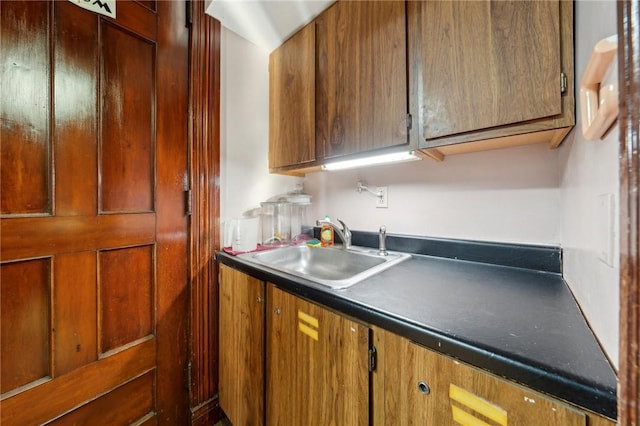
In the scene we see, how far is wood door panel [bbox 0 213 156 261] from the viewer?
0.76 meters

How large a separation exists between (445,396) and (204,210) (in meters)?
1.22

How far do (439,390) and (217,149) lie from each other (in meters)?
1.36

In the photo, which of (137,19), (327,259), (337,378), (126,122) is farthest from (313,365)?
(137,19)

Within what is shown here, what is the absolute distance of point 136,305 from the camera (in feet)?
3.41

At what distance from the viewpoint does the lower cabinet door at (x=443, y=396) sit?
0.40 metres

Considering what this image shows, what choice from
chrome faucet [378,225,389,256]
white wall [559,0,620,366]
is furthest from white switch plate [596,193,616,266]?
chrome faucet [378,225,389,256]

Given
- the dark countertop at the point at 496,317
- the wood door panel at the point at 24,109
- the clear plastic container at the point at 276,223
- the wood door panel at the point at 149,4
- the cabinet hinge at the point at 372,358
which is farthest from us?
the clear plastic container at the point at 276,223

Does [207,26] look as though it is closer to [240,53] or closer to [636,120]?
[240,53]

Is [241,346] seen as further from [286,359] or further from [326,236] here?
[326,236]

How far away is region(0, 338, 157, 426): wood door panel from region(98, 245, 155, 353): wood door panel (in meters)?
0.06

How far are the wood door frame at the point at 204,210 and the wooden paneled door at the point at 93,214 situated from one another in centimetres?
5

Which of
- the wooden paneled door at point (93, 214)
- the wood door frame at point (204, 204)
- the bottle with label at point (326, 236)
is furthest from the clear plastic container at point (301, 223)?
the wooden paneled door at point (93, 214)

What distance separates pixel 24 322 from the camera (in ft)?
2.59

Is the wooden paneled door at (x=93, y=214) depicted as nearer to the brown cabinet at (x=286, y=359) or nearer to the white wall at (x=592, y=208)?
the brown cabinet at (x=286, y=359)
